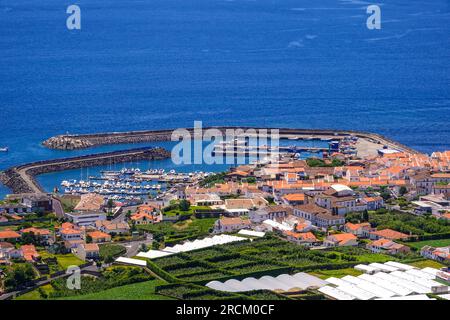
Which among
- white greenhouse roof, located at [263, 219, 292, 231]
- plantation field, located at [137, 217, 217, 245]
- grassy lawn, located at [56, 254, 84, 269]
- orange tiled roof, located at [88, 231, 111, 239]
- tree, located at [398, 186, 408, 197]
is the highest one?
tree, located at [398, 186, 408, 197]

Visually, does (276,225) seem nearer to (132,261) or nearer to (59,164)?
(132,261)

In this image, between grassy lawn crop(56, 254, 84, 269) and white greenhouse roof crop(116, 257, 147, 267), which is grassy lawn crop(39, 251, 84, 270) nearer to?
grassy lawn crop(56, 254, 84, 269)

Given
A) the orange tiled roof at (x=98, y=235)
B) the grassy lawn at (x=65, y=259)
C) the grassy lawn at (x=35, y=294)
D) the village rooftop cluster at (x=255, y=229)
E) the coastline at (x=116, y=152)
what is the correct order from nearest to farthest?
the grassy lawn at (x=35, y=294)
the village rooftop cluster at (x=255, y=229)
the grassy lawn at (x=65, y=259)
the orange tiled roof at (x=98, y=235)
the coastline at (x=116, y=152)

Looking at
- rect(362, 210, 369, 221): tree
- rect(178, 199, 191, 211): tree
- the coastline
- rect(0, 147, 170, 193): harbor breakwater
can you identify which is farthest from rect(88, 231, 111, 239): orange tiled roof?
rect(362, 210, 369, 221): tree

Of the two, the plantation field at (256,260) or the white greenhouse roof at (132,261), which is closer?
the plantation field at (256,260)

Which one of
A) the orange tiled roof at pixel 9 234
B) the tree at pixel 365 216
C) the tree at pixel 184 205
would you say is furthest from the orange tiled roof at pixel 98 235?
the tree at pixel 365 216

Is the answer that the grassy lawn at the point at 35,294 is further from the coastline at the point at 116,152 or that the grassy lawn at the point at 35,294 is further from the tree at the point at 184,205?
the coastline at the point at 116,152
